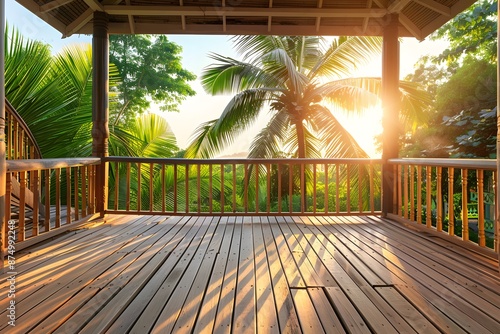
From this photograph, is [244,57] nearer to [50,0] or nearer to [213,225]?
[50,0]

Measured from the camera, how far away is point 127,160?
4.17 meters

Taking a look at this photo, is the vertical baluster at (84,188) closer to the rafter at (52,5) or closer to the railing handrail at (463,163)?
the rafter at (52,5)

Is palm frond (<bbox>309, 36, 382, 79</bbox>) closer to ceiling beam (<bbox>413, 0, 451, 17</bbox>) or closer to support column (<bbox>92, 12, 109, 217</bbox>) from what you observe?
ceiling beam (<bbox>413, 0, 451, 17</bbox>)

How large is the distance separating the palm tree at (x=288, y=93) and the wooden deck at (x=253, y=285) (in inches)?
182

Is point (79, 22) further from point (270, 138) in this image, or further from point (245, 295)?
point (270, 138)

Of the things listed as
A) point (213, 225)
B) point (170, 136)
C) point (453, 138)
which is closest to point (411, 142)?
point (453, 138)

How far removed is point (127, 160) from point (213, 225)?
1.41m

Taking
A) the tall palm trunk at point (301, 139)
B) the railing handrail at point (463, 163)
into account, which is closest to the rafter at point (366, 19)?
the railing handrail at point (463, 163)

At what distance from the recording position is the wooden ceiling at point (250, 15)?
3.94 meters

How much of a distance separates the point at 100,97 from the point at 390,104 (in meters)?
3.61

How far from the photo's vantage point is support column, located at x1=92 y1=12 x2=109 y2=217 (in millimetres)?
4102

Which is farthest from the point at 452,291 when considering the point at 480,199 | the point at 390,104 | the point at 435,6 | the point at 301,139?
the point at 301,139

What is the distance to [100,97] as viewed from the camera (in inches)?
162

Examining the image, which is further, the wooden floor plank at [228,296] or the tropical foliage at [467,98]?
the tropical foliage at [467,98]
